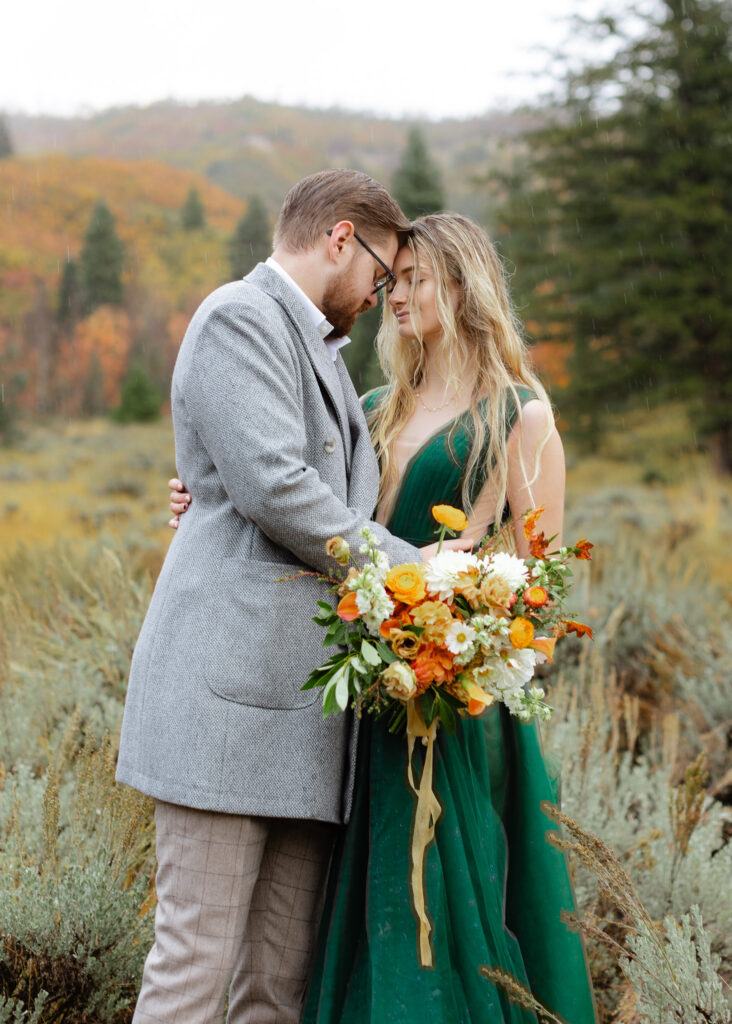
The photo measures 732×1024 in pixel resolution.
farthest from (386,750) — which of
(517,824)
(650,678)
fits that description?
(650,678)

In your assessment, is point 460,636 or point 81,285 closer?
point 460,636

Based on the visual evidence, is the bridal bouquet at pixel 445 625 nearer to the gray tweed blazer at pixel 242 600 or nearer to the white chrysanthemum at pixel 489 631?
the white chrysanthemum at pixel 489 631

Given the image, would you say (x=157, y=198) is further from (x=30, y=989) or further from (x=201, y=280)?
(x=30, y=989)

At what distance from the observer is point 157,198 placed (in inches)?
1001

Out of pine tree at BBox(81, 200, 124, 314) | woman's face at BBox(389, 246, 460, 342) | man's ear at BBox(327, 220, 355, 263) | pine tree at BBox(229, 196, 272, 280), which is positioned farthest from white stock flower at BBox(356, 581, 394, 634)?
pine tree at BBox(81, 200, 124, 314)

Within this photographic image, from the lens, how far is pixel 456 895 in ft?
6.72

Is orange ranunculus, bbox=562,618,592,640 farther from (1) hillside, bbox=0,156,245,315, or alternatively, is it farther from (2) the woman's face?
(1) hillside, bbox=0,156,245,315

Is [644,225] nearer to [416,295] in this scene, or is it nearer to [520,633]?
[416,295]

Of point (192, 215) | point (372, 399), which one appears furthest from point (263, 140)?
point (372, 399)

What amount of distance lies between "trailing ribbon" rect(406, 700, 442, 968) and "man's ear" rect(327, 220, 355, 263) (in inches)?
43.1

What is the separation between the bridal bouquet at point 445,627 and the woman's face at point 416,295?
0.94 metres

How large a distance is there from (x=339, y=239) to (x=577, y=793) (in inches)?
82.5

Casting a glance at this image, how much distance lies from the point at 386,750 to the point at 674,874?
1.36 meters

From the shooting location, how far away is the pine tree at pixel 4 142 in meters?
23.2
